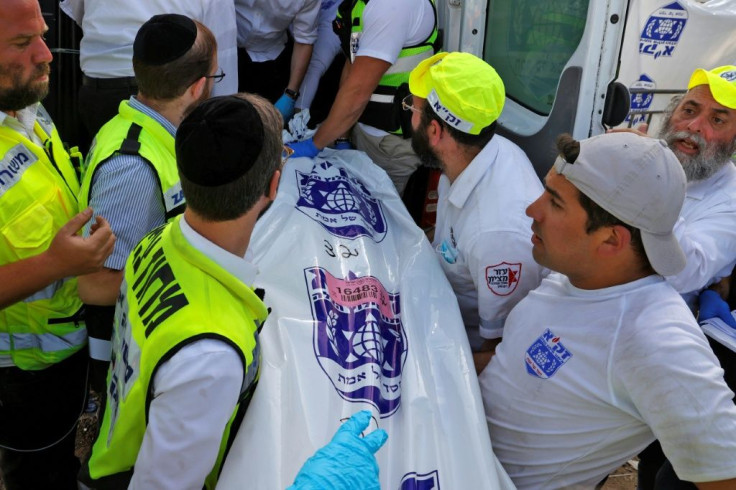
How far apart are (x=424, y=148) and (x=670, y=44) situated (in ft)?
3.72

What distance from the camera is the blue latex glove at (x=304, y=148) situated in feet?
9.61

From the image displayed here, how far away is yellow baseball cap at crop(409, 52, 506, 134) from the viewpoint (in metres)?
2.24

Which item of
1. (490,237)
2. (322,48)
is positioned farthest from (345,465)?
(322,48)

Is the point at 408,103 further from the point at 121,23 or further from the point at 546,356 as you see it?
the point at 546,356

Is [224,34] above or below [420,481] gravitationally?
above

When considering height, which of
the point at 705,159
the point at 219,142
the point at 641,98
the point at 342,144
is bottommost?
the point at 342,144

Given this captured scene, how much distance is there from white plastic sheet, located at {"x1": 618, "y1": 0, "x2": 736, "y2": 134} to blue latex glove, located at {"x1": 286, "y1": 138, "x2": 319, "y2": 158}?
1.38 meters

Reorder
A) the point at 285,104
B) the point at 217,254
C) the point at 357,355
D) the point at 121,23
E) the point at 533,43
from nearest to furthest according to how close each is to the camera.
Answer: the point at 217,254 → the point at 357,355 → the point at 121,23 → the point at 533,43 → the point at 285,104

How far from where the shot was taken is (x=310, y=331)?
5.76 ft

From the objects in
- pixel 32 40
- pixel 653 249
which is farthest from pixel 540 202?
pixel 32 40

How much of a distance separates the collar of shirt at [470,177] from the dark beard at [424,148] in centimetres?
18

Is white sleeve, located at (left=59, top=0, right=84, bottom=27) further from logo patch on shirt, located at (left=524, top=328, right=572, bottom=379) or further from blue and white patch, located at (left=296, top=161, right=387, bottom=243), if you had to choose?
logo patch on shirt, located at (left=524, top=328, right=572, bottom=379)

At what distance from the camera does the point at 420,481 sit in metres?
1.48

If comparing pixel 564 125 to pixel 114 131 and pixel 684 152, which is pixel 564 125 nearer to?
pixel 684 152
